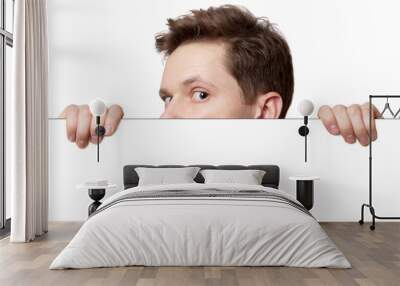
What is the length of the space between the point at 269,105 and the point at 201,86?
0.88 metres

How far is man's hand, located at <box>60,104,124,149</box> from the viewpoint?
7.46 metres

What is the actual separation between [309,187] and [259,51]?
1784 millimetres

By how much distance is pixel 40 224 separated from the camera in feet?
21.0

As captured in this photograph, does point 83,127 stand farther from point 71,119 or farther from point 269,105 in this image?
point 269,105

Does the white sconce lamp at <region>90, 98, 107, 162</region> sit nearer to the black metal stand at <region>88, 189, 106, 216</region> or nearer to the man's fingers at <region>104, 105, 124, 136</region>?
the man's fingers at <region>104, 105, 124, 136</region>

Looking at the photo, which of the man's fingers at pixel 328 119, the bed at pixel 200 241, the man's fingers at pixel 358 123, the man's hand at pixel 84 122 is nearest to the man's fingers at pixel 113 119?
the man's hand at pixel 84 122

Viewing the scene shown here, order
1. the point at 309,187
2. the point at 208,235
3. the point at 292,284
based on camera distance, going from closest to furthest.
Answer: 1. the point at 292,284
2. the point at 208,235
3. the point at 309,187

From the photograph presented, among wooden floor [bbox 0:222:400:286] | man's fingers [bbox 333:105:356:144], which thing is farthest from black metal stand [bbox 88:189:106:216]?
man's fingers [bbox 333:105:356:144]

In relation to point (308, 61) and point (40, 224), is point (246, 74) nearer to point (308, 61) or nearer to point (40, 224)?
point (308, 61)

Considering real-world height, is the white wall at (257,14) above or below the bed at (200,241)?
above

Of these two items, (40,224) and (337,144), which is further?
(337,144)

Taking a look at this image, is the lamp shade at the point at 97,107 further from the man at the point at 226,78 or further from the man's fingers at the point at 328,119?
the man's fingers at the point at 328,119

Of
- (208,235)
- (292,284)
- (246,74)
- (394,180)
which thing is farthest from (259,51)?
(292,284)

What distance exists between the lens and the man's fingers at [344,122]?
7410mm
